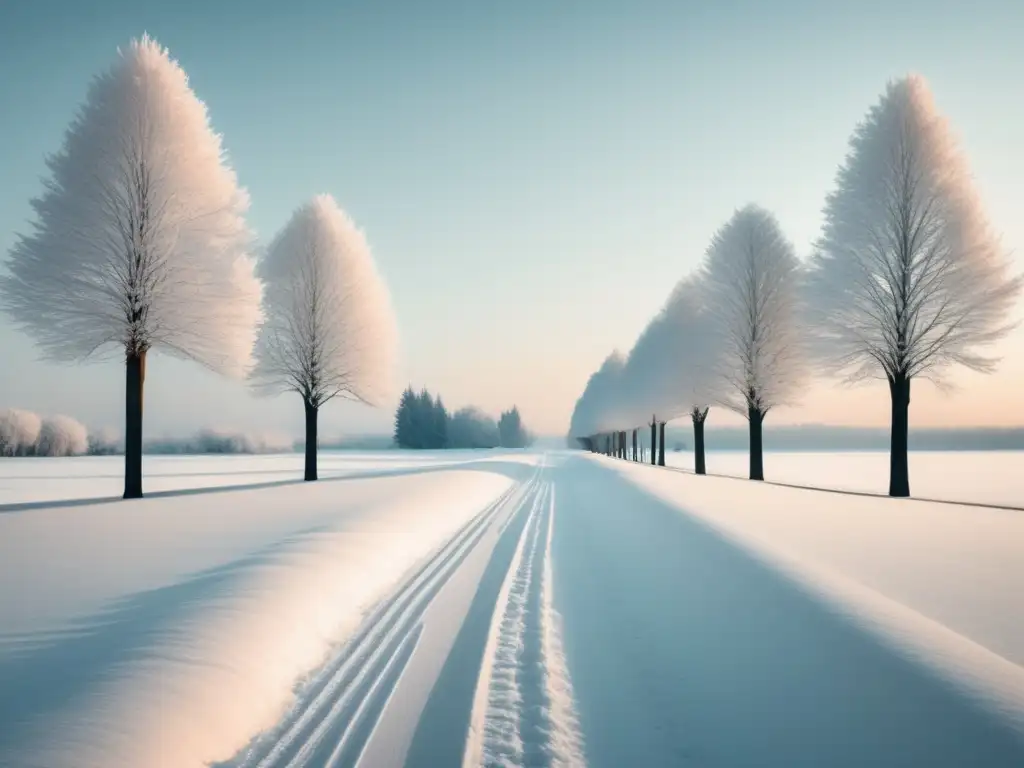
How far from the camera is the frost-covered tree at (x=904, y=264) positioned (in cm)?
1650

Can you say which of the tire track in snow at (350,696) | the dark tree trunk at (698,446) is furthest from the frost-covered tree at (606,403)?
the tire track in snow at (350,696)

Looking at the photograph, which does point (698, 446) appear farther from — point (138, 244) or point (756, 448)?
point (138, 244)

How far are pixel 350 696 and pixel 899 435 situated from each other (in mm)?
19197

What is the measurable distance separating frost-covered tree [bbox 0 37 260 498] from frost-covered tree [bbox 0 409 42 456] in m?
81.1

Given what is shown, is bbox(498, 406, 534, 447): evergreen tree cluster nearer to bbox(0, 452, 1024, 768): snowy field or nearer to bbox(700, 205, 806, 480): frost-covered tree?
bbox(700, 205, 806, 480): frost-covered tree

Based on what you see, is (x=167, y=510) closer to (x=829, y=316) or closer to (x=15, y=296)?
(x=15, y=296)

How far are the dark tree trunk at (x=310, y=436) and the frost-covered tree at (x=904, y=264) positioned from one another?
20.2 meters

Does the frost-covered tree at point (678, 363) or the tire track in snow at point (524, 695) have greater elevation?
the frost-covered tree at point (678, 363)

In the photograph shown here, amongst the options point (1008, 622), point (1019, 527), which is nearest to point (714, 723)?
point (1008, 622)

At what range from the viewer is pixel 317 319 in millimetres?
23094

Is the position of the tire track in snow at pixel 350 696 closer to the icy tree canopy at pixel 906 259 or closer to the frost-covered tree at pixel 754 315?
the icy tree canopy at pixel 906 259

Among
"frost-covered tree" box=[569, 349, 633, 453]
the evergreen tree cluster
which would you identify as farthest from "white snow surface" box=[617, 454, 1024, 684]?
the evergreen tree cluster

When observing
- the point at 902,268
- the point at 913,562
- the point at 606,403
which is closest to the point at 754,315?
the point at 902,268

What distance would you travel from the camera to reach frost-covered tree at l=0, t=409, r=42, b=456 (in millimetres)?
73625
